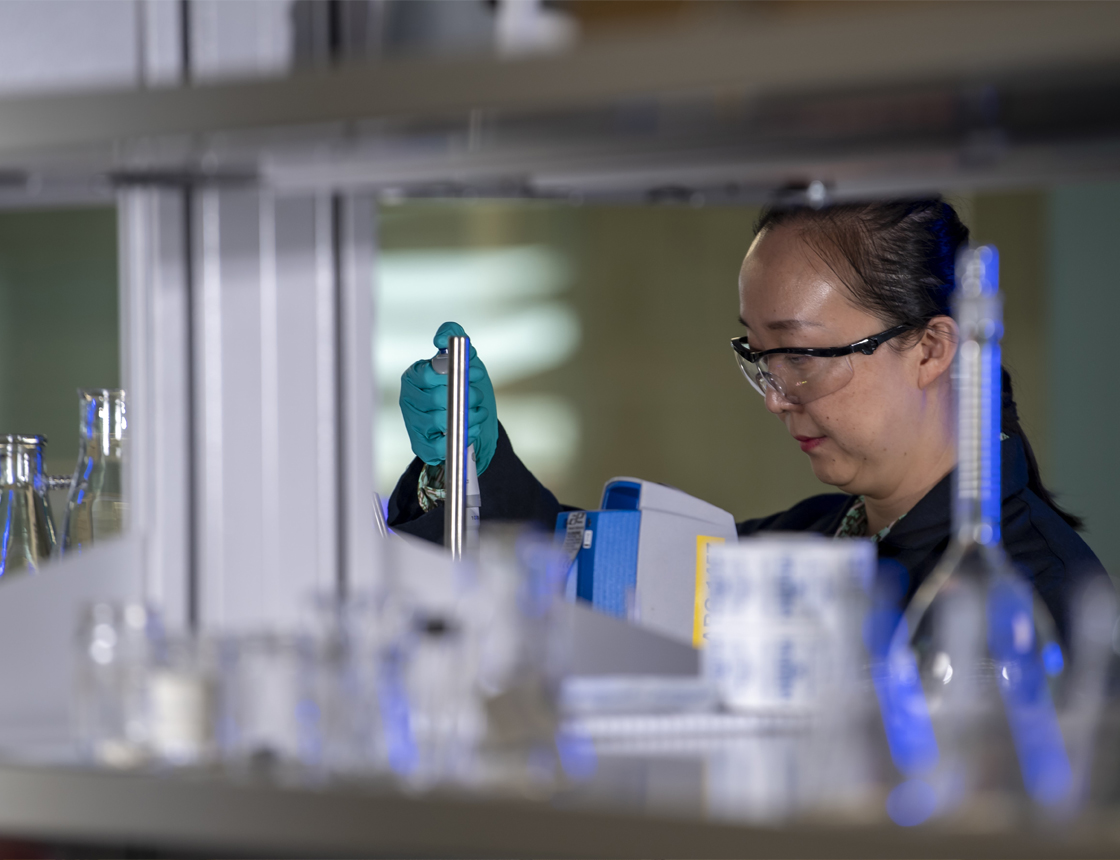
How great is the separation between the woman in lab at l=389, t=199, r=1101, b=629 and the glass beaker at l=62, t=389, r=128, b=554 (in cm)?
51

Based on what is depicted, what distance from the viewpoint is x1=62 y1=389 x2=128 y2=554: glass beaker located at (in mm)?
1061

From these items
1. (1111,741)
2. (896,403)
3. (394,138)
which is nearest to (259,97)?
(394,138)

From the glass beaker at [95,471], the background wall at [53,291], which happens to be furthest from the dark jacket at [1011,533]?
the background wall at [53,291]

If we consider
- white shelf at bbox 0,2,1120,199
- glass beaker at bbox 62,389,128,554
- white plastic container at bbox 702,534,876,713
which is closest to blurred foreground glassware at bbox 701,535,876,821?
white plastic container at bbox 702,534,876,713

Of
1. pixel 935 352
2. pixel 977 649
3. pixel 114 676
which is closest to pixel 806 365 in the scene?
pixel 935 352

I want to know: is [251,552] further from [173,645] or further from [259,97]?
[259,97]

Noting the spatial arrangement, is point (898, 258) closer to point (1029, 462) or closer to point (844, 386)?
point (844, 386)

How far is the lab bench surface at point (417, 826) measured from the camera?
1.48 feet

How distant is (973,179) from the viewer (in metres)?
0.72

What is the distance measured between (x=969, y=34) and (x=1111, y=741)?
0.39m

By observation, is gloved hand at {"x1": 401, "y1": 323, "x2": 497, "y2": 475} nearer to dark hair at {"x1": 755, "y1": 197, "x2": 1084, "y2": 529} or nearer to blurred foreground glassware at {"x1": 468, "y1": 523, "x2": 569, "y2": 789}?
dark hair at {"x1": 755, "y1": 197, "x2": 1084, "y2": 529}

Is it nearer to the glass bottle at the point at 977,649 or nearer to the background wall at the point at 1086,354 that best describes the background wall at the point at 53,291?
the glass bottle at the point at 977,649

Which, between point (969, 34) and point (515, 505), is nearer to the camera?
point (969, 34)

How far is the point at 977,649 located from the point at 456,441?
47cm
